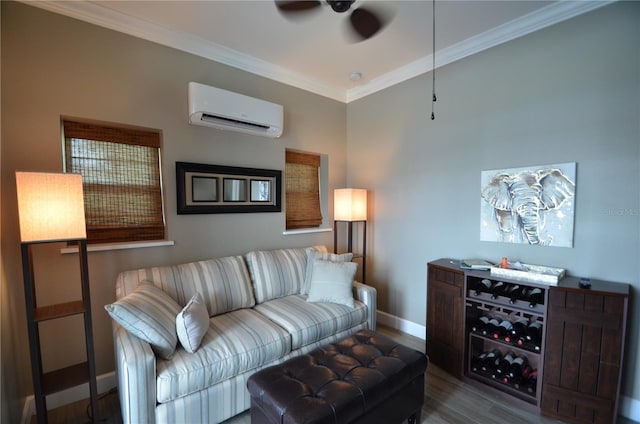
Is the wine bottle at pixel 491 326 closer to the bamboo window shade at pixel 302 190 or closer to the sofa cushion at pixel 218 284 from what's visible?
the sofa cushion at pixel 218 284

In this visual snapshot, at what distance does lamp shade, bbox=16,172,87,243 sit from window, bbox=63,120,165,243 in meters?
0.71

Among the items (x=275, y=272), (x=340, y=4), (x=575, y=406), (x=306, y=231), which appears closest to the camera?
(x=340, y=4)

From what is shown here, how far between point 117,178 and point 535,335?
3455 millimetres

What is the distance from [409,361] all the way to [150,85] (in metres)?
2.87

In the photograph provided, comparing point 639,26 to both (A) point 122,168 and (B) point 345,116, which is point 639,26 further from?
(A) point 122,168

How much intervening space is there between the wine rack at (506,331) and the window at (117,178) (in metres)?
2.79

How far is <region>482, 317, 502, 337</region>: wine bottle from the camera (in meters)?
2.22

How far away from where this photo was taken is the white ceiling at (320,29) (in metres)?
2.07

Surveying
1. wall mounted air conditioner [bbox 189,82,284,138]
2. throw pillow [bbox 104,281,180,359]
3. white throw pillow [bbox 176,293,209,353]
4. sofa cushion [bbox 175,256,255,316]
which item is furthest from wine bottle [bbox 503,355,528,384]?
wall mounted air conditioner [bbox 189,82,284,138]

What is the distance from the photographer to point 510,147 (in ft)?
7.85

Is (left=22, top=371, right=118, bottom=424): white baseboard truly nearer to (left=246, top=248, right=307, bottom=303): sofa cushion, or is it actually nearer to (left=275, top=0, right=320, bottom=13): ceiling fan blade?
(left=246, top=248, right=307, bottom=303): sofa cushion

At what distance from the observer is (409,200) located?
3.13 meters

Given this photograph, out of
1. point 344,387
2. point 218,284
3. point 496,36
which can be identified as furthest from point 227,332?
point 496,36

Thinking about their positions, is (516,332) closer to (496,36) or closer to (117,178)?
(496,36)
